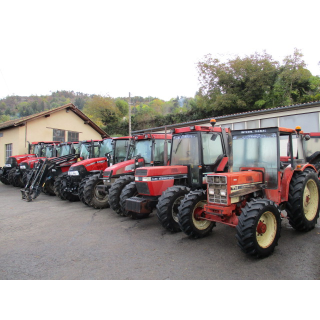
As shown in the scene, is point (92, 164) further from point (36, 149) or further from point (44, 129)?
point (44, 129)

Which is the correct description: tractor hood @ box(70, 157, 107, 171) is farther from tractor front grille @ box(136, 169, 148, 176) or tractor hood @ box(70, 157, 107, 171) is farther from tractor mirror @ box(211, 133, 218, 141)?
tractor mirror @ box(211, 133, 218, 141)

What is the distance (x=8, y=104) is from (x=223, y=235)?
11114cm

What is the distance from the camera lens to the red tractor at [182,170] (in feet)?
19.6

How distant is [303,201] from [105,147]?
734 centimetres

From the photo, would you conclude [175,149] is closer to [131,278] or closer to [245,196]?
[245,196]

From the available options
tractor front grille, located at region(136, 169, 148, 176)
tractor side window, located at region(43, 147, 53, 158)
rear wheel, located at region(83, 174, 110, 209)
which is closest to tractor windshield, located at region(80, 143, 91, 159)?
rear wheel, located at region(83, 174, 110, 209)

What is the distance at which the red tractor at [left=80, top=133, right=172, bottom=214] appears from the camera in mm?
7883

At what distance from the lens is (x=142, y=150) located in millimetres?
8180

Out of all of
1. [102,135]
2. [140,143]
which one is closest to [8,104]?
[102,135]

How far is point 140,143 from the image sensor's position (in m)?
8.25

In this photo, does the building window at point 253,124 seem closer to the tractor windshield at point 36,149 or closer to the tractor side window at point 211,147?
the tractor side window at point 211,147

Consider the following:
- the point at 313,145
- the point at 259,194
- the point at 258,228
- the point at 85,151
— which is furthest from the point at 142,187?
the point at 313,145

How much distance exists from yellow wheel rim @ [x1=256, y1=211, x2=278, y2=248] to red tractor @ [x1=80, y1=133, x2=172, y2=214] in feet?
12.7
